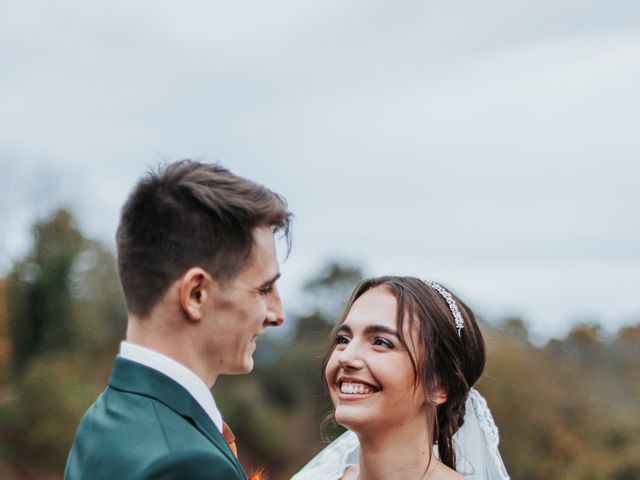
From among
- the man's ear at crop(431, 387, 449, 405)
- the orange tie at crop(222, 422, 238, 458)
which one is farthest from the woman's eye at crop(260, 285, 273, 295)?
the man's ear at crop(431, 387, 449, 405)

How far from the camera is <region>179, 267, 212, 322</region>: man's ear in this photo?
2693 mm

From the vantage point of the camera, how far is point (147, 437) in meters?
2.58

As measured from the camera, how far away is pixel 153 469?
248 centimetres

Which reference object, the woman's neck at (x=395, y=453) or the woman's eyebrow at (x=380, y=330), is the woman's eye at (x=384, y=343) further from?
the woman's neck at (x=395, y=453)

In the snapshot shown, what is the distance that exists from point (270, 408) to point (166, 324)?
26797mm

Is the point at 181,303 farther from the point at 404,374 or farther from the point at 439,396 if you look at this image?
the point at 439,396

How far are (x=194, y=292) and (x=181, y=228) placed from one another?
18 cm

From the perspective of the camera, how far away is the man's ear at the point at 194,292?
8.84ft

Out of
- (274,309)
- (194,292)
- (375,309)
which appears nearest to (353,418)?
(375,309)

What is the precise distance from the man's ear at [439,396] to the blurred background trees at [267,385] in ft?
50.3

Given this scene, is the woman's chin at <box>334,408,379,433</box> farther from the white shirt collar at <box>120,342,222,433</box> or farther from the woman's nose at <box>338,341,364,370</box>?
the white shirt collar at <box>120,342,222,433</box>

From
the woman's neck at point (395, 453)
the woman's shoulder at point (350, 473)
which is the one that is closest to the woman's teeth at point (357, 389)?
the woman's neck at point (395, 453)

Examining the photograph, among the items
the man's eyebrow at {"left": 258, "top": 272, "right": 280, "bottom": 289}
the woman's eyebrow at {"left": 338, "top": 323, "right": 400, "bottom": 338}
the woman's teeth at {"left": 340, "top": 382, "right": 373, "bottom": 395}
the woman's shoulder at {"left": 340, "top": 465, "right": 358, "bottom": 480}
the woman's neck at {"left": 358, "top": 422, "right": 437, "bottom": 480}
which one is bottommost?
the woman's shoulder at {"left": 340, "top": 465, "right": 358, "bottom": 480}

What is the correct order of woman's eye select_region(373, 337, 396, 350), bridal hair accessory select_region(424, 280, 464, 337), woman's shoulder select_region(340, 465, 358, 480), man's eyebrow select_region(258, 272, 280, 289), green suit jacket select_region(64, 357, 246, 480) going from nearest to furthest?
green suit jacket select_region(64, 357, 246, 480) < man's eyebrow select_region(258, 272, 280, 289) < woman's eye select_region(373, 337, 396, 350) < bridal hair accessory select_region(424, 280, 464, 337) < woman's shoulder select_region(340, 465, 358, 480)
